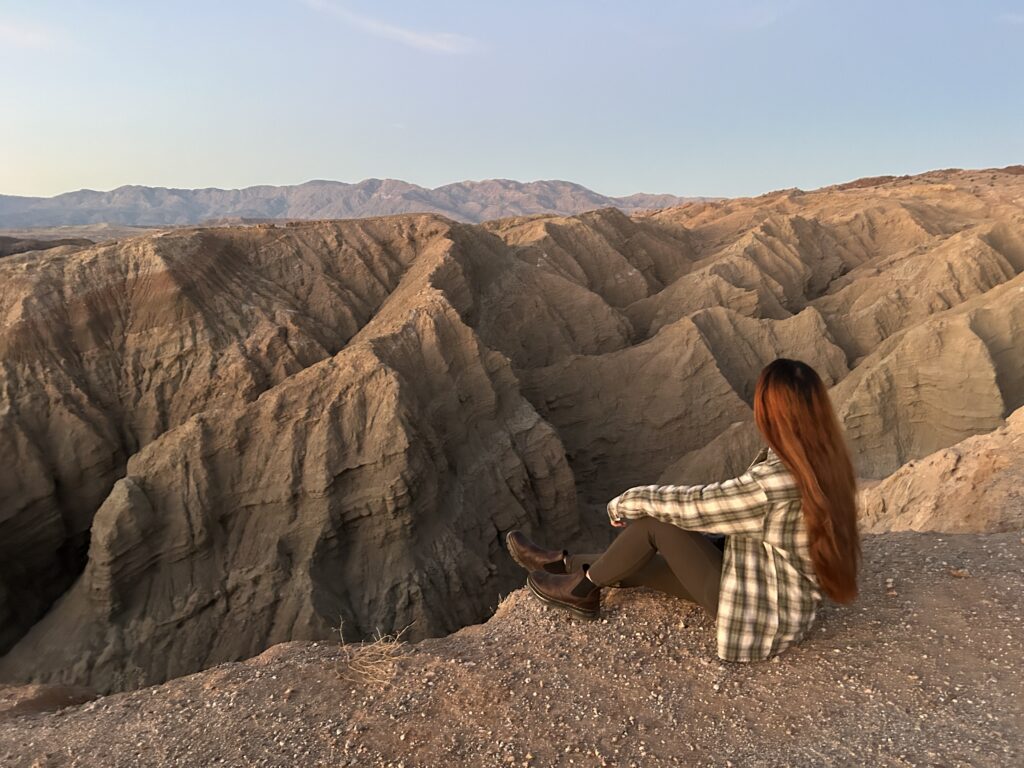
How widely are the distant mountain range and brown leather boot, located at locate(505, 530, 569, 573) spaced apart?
138078 millimetres

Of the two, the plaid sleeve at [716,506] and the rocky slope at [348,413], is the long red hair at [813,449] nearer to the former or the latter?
the plaid sleeve at [716,506]

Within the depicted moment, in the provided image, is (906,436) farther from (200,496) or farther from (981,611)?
(200,496)

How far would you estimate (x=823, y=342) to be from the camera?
18125 millimetres

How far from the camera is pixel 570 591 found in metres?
4.12

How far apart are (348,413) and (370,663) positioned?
8.46m

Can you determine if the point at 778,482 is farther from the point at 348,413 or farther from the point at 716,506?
the point at 348,413

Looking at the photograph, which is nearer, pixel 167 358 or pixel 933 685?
pixel 933 685

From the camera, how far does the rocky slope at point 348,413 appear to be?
1117cm

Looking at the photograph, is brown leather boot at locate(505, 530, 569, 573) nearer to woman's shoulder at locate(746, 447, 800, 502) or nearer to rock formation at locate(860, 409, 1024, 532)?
woman's shoulder at locate(746, 447, 800, 502)

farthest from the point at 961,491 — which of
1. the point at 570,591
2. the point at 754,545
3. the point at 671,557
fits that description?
the point at 570,591

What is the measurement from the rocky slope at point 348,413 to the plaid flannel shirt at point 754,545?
27.6ft

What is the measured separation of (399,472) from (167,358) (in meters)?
5.97

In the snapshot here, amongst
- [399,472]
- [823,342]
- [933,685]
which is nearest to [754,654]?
[933,685]

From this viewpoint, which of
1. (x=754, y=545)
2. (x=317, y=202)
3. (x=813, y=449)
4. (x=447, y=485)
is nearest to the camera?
(x=813, y=449)
